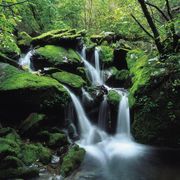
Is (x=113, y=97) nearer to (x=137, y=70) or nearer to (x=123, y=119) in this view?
(x=123, y=119)

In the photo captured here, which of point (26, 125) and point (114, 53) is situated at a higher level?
point (114, 53)

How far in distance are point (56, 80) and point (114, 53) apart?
5533mm

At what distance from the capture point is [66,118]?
10367 mm

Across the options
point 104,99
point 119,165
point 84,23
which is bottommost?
point 119,165

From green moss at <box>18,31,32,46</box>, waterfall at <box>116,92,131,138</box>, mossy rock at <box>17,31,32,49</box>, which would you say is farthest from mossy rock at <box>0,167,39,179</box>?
green moss at <box>18,31,32,46</box>

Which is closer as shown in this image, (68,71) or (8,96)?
(8,96)

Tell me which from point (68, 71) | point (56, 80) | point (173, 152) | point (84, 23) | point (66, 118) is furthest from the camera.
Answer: point (84, 23)

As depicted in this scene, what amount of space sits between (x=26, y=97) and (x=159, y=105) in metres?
4.66

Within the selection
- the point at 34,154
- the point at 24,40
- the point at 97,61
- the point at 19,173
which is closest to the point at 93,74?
the point at 97,61

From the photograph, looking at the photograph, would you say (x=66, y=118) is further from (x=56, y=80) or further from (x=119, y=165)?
(x=119, y=165)

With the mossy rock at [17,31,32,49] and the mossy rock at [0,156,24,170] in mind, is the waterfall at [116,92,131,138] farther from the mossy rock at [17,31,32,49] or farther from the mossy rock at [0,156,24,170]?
the mossy rock at [17,31,32,49]

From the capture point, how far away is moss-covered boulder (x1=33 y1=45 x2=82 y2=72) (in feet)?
42.2

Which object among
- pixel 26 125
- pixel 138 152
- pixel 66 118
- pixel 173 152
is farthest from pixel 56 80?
pixel 173 152

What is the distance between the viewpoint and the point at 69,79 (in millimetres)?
11656
